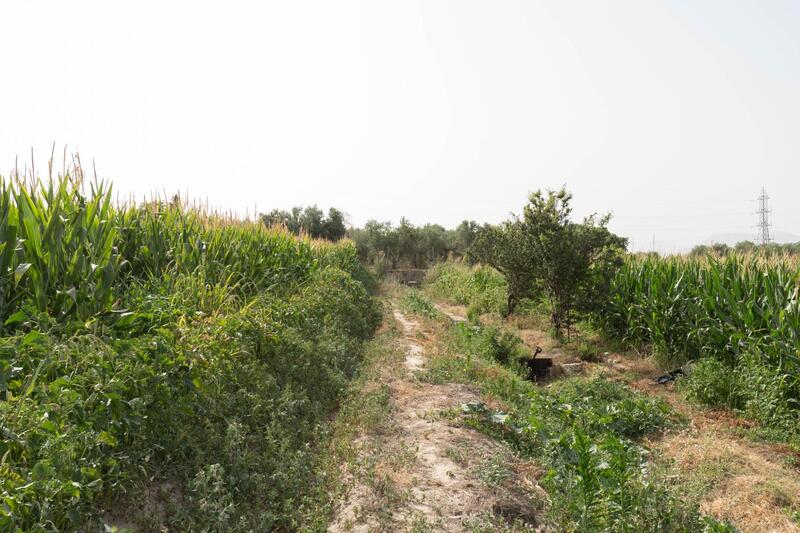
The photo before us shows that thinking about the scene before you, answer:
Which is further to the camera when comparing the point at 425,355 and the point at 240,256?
the point at 425,355

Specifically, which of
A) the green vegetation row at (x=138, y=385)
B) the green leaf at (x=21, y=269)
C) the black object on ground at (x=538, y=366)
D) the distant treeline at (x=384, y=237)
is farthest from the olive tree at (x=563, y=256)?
the distant treeline at (x=384, y=237)

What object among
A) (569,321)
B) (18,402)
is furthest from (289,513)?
(569,321)

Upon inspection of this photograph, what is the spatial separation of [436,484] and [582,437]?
122 cm

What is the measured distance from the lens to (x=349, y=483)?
13.7ft

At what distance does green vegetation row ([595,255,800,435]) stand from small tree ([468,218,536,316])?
7.38 feet

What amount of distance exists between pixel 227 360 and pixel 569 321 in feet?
32.6

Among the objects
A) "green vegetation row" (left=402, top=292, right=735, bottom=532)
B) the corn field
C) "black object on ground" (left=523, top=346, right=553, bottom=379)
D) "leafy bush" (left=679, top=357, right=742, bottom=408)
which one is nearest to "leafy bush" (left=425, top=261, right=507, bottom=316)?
the corn field

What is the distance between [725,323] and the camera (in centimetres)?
888

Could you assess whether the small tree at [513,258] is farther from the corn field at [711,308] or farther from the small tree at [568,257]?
the corn field at [711,308]

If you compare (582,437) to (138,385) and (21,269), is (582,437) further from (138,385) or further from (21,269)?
(21,269)

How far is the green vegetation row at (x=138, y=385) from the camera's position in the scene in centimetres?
267

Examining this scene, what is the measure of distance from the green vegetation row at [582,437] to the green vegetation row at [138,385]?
1919 millimetres

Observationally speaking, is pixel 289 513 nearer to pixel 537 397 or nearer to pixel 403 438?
pixel 403 438

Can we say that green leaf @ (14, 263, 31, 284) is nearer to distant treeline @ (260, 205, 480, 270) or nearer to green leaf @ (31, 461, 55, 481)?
green leaf @ (31, 461, 55, 481)
